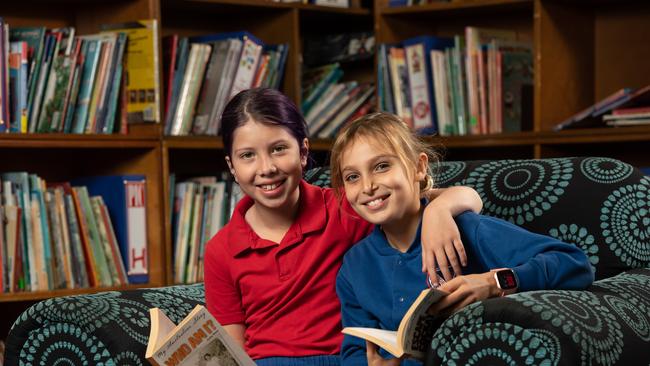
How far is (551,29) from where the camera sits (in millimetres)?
2941

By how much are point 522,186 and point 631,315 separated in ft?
1.68

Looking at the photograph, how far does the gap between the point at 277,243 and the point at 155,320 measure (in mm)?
379

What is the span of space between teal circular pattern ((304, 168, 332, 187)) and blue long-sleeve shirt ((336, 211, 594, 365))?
42 cm

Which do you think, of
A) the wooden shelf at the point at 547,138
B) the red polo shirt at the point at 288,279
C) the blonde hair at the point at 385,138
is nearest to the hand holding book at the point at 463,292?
the blonde hair at the point at 385,138

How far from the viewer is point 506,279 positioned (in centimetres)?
147

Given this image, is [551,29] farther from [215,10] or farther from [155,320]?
[155,320]

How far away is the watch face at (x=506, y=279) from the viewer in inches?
57.9

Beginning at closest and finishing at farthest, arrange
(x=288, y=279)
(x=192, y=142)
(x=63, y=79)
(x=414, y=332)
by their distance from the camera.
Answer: (x=414, y=332) < (x=288, y=279) < (x=63, y=79) < (x=192, y=142)

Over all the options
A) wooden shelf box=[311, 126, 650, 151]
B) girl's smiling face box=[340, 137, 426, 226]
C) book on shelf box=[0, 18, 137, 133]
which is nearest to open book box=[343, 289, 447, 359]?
girl's smiling face box=[340, 137, 426, 226]

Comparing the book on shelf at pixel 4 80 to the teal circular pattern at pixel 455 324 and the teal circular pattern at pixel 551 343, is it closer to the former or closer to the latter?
the teal circular pattern at pixel 455 324

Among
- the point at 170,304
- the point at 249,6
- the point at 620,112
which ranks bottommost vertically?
the point at 170,304

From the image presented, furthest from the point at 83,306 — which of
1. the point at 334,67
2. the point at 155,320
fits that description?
the point at 334,67

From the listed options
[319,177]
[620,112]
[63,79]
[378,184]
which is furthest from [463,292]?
[63,79]

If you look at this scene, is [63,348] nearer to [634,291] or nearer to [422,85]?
[634,291]
